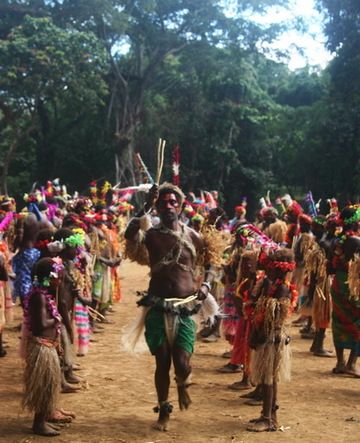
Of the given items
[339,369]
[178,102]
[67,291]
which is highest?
[178,102]

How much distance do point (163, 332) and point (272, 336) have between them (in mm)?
880

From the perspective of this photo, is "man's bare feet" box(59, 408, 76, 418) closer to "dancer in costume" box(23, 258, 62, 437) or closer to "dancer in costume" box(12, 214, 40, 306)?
"dancer in costume" box(23, 258, 62, 437)

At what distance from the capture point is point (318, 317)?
7.95m

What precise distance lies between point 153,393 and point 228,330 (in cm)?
138

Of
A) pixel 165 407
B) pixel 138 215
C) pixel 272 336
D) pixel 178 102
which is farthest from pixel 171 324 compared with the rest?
pixel 178 102

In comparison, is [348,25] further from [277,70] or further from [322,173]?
[277,70]

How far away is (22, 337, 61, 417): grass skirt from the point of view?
4695mm

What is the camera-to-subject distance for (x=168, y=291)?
518 centimetres

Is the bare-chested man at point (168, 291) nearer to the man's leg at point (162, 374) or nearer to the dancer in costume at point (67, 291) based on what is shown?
the man's leg at point (162, 374)

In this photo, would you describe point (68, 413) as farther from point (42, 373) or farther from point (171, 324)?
point (171, 324)

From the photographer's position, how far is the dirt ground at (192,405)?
488cm

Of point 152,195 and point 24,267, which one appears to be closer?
point 152,195

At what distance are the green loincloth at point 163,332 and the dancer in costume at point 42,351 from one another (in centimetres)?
76

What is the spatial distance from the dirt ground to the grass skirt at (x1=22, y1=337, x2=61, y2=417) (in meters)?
0.25
